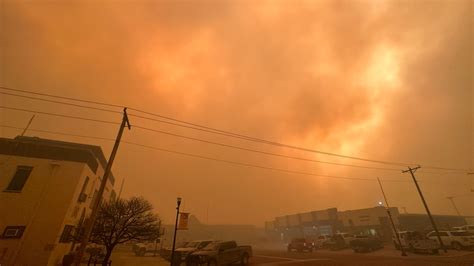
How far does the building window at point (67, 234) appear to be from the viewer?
25628 mm

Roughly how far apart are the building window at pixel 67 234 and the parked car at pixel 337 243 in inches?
1447

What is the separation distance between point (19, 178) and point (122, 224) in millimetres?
13134

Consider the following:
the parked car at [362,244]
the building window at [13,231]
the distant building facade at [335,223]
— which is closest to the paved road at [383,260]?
the parked car at [362,244]

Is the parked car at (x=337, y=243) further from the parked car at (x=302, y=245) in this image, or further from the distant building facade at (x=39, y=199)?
the distant building facade at (x=39, y=199)

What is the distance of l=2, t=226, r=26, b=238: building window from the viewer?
22.4 m

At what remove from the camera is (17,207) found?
78.2ft

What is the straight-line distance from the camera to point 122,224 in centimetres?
2372

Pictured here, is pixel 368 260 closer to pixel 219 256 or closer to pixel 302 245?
pixel 302 245

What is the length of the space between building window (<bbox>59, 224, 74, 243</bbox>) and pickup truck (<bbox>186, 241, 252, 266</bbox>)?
16.4 metres

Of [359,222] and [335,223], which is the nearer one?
[359,222]

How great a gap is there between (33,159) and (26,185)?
10.3 ft

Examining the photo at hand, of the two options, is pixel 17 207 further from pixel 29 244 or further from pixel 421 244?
pixel 421 244

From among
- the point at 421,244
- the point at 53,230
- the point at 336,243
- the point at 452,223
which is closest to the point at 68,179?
the point at 53,230

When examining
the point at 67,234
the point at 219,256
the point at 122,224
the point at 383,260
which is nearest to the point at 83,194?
the point at 67,234
